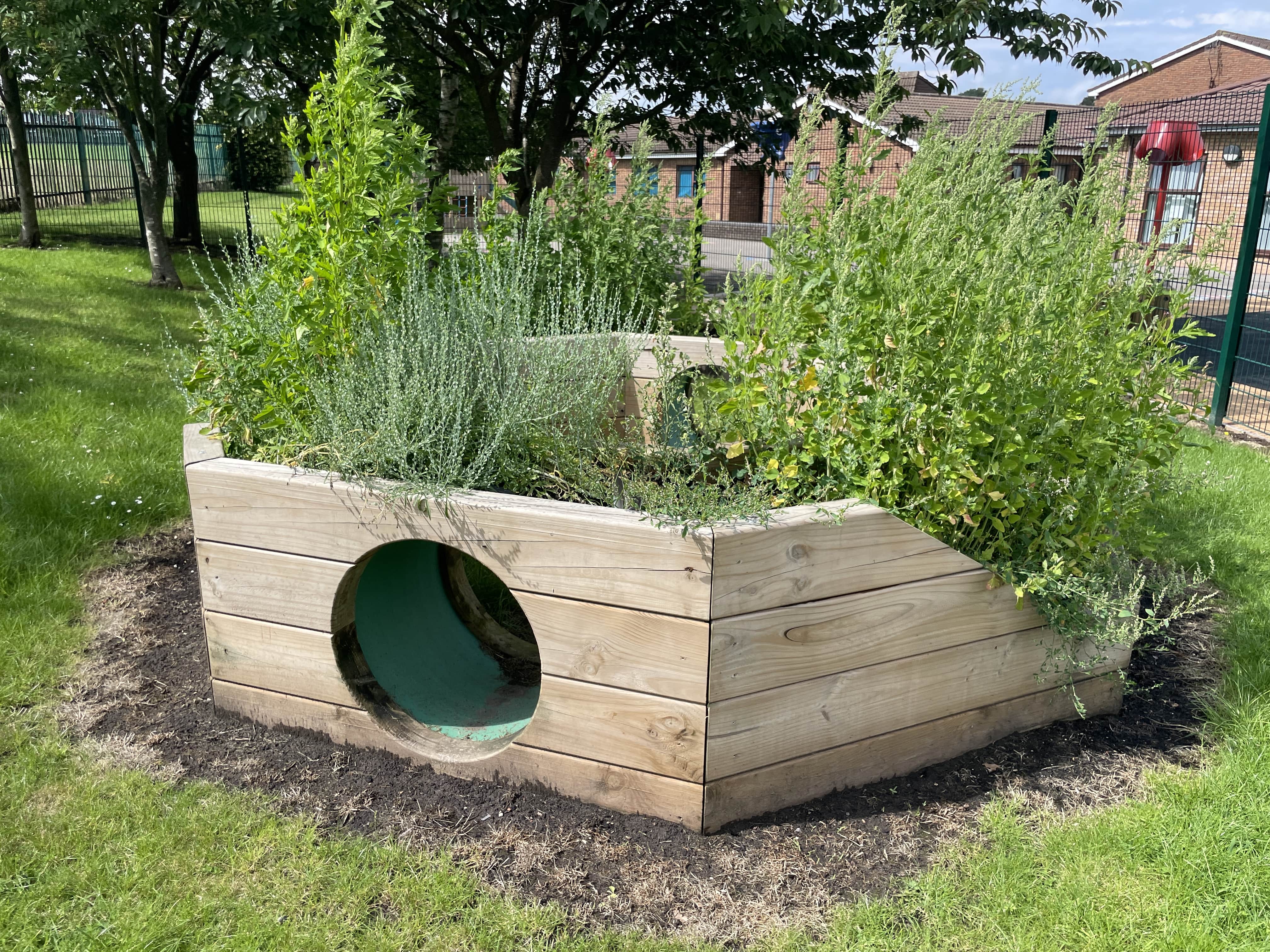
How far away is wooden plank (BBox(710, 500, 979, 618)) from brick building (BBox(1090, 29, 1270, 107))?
31.8m

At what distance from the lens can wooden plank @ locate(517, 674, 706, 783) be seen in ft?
7.12

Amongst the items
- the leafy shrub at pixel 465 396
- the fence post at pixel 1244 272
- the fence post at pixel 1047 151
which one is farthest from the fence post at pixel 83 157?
the fence post at pixel 1244 272

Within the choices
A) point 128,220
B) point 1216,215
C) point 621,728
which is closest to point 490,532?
point 621,728

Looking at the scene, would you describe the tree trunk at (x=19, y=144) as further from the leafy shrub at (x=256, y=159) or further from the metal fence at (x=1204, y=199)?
the metal fence at (x=1204, y=199)

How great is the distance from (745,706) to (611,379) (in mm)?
1168

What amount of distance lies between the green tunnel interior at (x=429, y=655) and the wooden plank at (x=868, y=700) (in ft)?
2.54

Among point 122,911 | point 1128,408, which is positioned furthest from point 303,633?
point 1128,408

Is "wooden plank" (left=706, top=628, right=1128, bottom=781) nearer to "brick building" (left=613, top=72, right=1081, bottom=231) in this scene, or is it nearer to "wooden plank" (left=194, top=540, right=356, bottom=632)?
"wooden plank" (left=194, top=540, right=356, bottom=632)

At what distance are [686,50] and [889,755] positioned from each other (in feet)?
17.7

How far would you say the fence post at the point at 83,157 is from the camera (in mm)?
16172

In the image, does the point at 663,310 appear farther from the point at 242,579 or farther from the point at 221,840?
the point at 221,840

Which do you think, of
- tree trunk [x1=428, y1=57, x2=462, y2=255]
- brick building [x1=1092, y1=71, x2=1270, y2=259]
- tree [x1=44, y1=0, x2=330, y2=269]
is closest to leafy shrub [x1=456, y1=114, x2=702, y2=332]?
brick building [x1=1092, y1=71, x2=1270, y2=259]

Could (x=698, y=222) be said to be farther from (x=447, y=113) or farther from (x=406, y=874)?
(x=447, y=113)

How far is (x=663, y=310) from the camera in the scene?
3.10 meters
